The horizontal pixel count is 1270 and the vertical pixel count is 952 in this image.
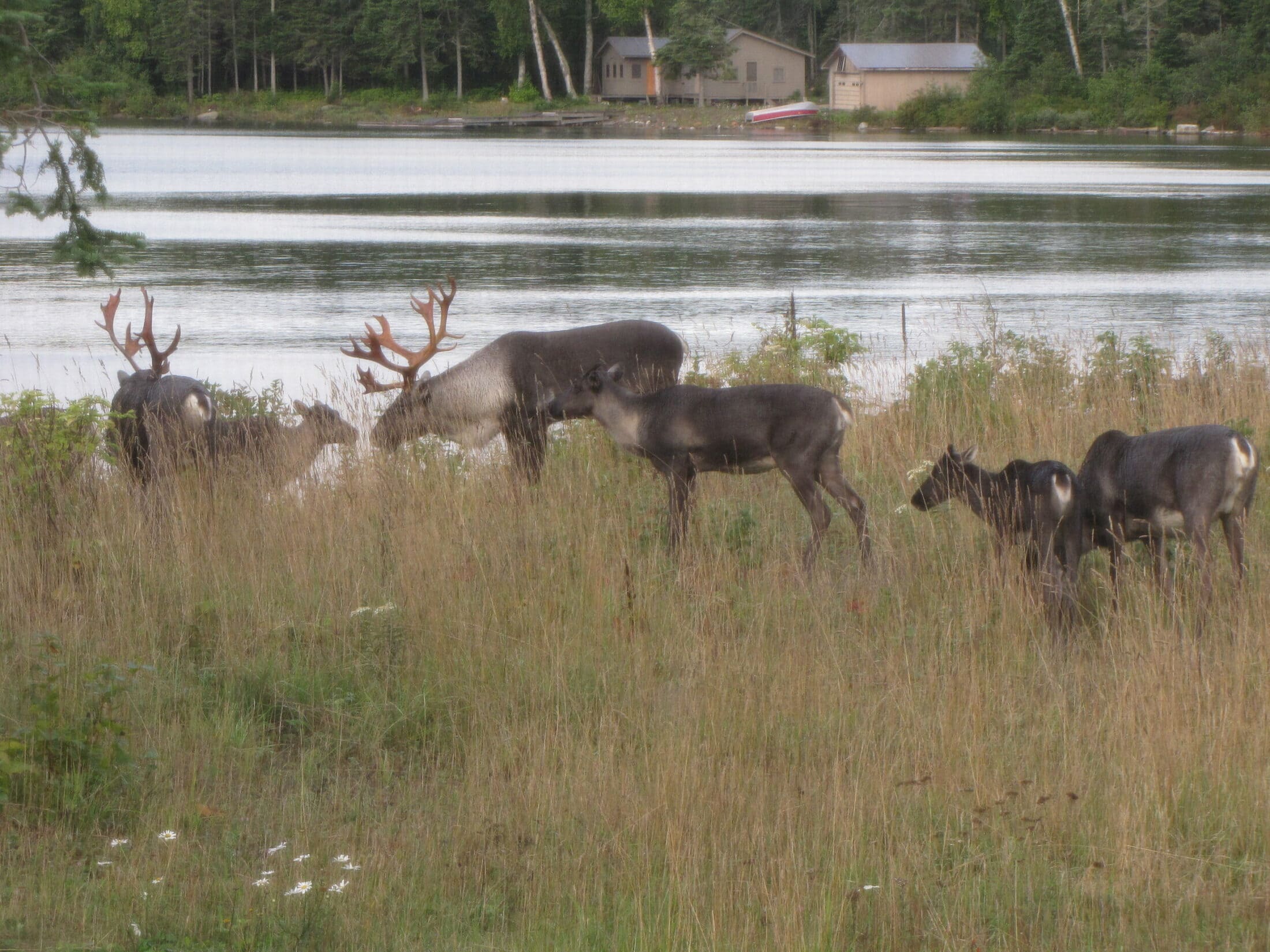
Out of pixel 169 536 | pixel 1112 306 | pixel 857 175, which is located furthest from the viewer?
pixel 857 175

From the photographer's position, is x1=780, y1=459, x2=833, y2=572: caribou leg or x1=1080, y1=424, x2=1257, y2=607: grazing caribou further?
x1=780, y1=459, x2=833, y2=572: caribou leg

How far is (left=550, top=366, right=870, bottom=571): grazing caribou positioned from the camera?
7.98 meters

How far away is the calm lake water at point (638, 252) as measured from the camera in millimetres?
21875

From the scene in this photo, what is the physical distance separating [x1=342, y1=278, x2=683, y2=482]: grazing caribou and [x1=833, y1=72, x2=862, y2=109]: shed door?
3673 inches

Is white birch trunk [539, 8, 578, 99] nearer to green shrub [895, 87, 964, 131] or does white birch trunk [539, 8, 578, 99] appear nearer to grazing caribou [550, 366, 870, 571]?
green shrub [895, 87, 964, 131]

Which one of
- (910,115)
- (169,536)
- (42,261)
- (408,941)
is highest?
(910,115)

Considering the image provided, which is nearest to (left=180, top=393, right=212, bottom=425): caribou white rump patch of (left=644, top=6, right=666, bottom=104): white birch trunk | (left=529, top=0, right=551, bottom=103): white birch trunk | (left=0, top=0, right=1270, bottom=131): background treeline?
(left=0, top=0, right=1270, bottom=131): background treeline

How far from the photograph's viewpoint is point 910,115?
307ft

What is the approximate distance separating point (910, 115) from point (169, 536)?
3582 inches

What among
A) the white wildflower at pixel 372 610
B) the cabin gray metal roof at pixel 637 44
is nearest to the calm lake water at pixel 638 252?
the white wildflower at pixel 372 610

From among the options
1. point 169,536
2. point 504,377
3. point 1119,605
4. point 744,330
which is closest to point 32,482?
point 169,536

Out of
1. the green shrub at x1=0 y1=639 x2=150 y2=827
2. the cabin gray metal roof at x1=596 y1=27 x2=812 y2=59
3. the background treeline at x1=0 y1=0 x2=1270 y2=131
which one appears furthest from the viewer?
the cabin gray metal roof at x1=596 y1=27 x2=812 y2=59

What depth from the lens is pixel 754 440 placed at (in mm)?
8102

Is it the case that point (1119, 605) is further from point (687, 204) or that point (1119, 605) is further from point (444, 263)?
point (687, 204)
